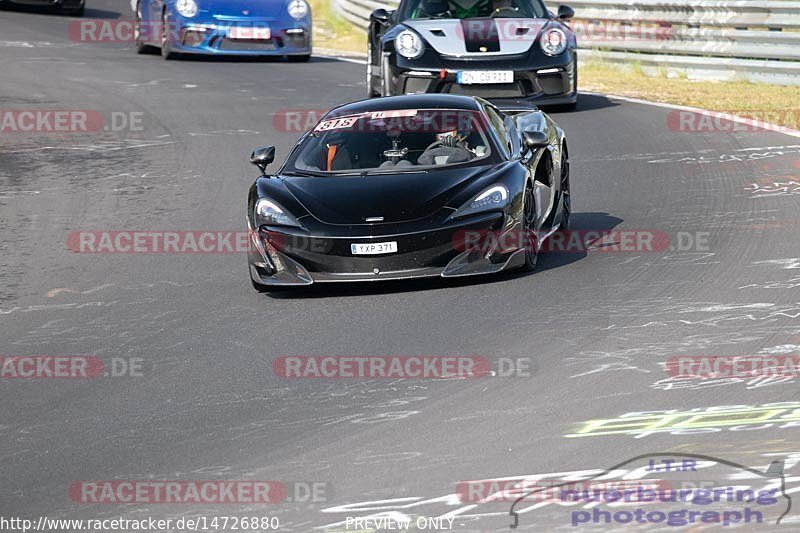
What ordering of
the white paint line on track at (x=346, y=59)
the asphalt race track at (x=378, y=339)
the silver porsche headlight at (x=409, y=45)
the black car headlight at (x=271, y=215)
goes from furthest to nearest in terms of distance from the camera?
the white paint line on track at (x=346, y=59) < the silver porsche headlight at (x=409, y=45) < the black car headlight at (x=271, y=215) < the asphalt race track at (x=378, y=339)

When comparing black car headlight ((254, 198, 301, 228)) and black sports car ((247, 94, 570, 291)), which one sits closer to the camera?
black sports car ((247, 94, 570, 291))

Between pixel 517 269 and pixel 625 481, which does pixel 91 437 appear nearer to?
pixel 625 481

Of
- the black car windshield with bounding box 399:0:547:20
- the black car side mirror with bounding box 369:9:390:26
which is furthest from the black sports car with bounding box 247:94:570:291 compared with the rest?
the black car side mirror with bounding box 369:9:390:26

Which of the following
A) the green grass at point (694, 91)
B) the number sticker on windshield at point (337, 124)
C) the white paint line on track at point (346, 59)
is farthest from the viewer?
the white paint line on track at point (346, 59)

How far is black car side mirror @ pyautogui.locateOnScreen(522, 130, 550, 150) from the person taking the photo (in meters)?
10.4

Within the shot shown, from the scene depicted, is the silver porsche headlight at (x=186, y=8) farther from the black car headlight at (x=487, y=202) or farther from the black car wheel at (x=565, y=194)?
the black car headlight at (x=487, y=202)

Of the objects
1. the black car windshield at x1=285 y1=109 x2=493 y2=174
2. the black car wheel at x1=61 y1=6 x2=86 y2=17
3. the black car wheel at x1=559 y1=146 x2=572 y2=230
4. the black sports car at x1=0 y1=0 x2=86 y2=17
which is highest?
the black car windshield at x1=285 y1=109 x2=493 y2=174

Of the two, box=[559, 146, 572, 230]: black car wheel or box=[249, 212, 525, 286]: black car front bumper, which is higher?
box=[249, 212, 525, 286]: black car front bumper

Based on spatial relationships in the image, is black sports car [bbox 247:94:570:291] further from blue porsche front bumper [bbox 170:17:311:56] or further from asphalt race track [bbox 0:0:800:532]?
blue porsche front bumper [bbox 170:17:311:56]

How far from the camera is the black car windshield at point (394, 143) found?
404 inches

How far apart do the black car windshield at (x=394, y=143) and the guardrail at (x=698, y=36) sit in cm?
1028

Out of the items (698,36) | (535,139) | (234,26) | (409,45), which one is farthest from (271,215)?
(234,26)

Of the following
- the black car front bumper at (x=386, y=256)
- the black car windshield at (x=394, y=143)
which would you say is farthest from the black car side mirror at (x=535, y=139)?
the black car front bumper at (x=386, y=256)

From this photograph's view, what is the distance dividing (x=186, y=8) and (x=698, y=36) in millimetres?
7361
